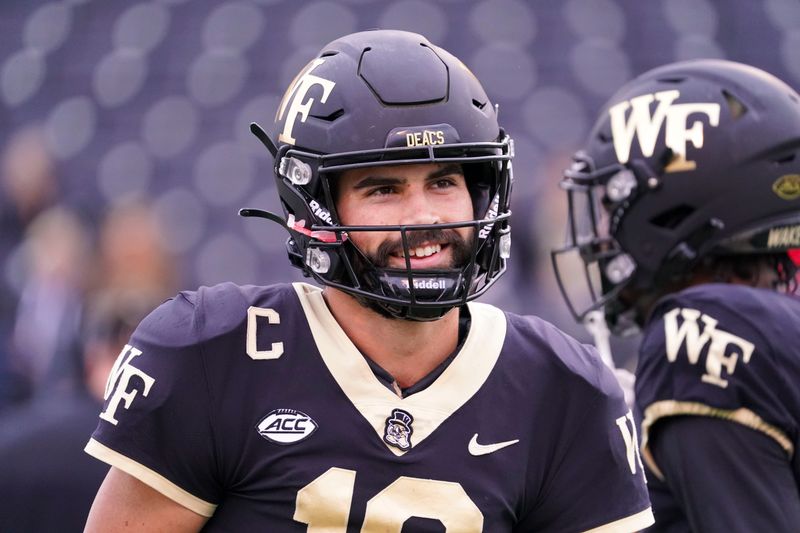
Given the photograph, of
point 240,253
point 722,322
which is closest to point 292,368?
point 722,322

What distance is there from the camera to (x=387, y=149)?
2.01m

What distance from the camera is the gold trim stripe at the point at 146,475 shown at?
1885 millimetres

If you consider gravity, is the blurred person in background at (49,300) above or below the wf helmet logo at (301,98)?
below

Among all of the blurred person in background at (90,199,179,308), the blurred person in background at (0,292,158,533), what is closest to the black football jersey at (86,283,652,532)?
the blurred person in background at (0,292,158,533)

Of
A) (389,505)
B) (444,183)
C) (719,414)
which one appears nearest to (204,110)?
(444,183)

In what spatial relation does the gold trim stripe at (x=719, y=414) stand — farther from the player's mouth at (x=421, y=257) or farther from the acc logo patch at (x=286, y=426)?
the acc logo patch at (x=286, y=426)

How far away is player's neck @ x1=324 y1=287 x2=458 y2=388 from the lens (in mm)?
2094

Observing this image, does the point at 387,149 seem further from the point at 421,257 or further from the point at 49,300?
the point at 49,300

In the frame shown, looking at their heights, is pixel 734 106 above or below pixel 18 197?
above

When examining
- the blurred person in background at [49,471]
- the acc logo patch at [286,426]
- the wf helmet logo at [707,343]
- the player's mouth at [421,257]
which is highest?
the player's mouth at [421,257]

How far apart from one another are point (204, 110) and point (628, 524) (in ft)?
13.9

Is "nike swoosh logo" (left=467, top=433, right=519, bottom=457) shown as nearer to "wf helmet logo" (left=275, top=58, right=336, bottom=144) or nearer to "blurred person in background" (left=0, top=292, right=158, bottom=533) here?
"wf helmet logo" (left=275, top=58, right=336, bottom=144)

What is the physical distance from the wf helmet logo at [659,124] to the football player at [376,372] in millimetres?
624

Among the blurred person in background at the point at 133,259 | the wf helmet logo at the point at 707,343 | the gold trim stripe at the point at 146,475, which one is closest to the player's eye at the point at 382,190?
the gold trim stripe at the point at 146,475
